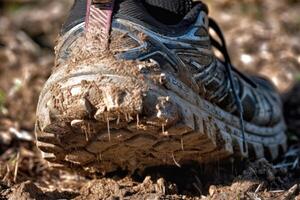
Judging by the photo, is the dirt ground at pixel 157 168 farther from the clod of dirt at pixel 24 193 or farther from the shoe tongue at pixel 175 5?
the shoe tongue at pixel 175 5

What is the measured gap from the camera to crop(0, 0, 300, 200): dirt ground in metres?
2.71

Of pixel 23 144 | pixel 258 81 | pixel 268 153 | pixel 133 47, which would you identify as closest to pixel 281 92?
pixel 258 81

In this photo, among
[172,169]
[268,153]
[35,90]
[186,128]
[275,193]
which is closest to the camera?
[186,128]

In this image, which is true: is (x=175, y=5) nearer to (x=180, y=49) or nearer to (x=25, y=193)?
(x=180, y=49)

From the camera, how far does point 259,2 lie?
5.68 metres

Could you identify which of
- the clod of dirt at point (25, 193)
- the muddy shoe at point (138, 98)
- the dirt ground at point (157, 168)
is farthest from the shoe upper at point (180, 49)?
the clod of dirt at point (25, 193)

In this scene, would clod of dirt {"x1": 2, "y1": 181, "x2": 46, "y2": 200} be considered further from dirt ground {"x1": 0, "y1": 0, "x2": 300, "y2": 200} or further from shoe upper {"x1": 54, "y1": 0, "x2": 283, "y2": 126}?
shoe upper {"x1": 54, "y1": 0, "x2": 283, "y2": 126}

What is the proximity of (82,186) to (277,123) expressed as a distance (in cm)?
94

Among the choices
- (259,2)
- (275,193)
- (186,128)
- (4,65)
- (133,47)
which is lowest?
(275,193)

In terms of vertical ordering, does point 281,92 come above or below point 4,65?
below

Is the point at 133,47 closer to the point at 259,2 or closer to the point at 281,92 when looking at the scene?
the point at 281,92

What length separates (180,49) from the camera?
2686 mm

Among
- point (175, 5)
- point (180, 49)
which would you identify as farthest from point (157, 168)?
point (175, 5)

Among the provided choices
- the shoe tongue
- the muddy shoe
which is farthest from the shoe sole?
the shoe tongue
